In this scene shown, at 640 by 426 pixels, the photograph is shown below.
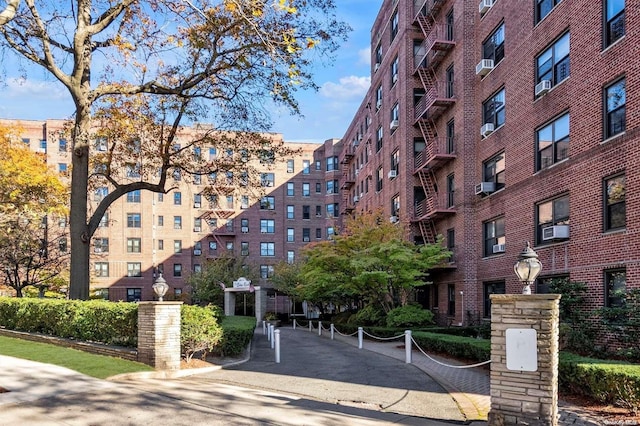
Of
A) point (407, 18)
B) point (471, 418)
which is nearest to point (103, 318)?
point (471, 418)

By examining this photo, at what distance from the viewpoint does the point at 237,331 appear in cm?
1605

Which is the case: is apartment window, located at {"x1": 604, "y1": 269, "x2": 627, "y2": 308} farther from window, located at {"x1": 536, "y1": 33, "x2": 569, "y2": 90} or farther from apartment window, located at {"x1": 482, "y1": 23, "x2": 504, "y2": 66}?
apartment window, located at {"x1": 482, "y1": 23, "x2": 504, "y2": 66}

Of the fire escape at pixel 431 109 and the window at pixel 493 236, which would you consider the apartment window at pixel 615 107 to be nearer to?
the window at pixel 493 236

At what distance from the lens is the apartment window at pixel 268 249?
60.6 meters

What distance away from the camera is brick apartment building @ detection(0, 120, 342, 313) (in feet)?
182

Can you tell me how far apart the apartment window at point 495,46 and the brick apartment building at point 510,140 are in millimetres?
91

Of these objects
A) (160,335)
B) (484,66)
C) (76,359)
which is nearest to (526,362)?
(160,335)

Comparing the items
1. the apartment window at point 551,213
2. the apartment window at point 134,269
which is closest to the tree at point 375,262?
the apartment window at point 551,213

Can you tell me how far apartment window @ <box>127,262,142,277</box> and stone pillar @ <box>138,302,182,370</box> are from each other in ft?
149

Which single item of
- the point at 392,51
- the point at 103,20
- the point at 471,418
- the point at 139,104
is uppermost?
the point at 392,51

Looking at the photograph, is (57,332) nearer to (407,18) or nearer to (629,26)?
(629,26)

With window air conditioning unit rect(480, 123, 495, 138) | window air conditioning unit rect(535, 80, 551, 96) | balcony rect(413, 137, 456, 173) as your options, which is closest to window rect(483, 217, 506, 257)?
window air conditioning unit rect(480, 123, 495, 138)

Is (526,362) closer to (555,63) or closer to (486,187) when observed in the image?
(555,63)

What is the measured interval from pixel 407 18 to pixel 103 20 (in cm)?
2045
